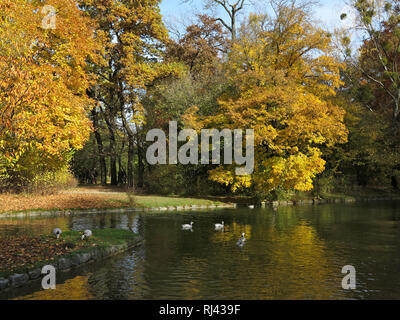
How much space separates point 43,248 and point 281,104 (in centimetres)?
2062

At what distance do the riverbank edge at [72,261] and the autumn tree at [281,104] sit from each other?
15557mm

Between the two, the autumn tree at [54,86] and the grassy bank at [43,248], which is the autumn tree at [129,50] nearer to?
the autumn tree at [54,86]

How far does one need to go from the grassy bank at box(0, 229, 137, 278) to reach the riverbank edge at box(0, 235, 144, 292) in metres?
0.11

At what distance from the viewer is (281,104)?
28.1 m

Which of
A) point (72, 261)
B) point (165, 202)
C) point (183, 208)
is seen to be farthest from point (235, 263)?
point (165, 202)

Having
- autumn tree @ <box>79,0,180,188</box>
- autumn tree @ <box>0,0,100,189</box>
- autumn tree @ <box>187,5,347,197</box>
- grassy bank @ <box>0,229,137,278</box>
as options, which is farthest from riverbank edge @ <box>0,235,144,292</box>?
autumn tree @ <box>79,0,180,188</box>

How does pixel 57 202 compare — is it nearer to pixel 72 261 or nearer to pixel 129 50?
pixel 72 261

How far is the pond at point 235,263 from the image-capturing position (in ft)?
28.5

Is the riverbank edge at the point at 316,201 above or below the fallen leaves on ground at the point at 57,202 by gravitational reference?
below

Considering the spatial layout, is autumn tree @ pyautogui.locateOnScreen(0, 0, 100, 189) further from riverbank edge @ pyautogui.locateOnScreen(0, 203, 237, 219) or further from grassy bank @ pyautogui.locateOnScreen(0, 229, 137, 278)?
grassy bank @ pyautogui.locateOnScreen(0, 229, 137, 278)

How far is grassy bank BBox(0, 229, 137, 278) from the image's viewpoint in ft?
31.9

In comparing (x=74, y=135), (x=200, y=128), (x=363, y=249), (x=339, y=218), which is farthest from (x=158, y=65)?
(x=363, y=249)

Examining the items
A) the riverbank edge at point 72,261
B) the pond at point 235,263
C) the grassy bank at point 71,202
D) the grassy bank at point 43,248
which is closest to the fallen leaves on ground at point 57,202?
the grassy bank at point 71,202
